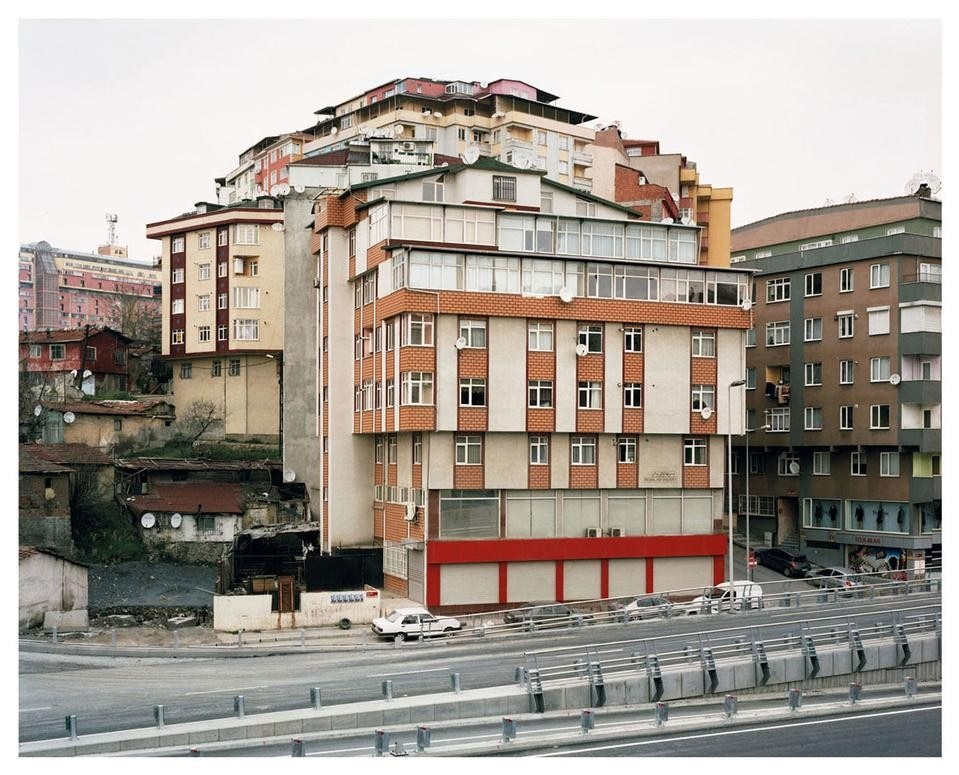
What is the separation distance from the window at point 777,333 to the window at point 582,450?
21237 mm

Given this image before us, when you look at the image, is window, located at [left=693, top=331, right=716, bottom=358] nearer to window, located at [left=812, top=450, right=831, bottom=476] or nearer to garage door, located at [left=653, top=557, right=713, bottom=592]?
garage door, located at [left=653, top=557, right=713, bottom=592]

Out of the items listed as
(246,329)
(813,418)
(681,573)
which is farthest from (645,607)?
(246,329)

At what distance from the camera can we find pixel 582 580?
5209 cm

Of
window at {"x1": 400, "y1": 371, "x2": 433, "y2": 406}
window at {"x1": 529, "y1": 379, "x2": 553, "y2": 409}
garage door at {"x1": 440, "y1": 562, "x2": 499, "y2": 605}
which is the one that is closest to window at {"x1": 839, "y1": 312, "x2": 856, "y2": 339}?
window at {"x1": 529, "y1": 379, "x2": 553, "y2": 409}

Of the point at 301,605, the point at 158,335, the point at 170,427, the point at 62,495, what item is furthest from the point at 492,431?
the point at 158,335

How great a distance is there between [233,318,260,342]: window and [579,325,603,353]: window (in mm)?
28808

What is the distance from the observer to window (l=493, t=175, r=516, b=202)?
55.6m

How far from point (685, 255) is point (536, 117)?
5139 centimetres

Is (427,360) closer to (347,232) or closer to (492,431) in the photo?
(492,431)

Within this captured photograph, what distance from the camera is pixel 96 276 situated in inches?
4823

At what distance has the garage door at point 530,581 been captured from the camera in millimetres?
51188

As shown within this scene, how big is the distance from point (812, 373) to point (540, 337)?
2244 cm
